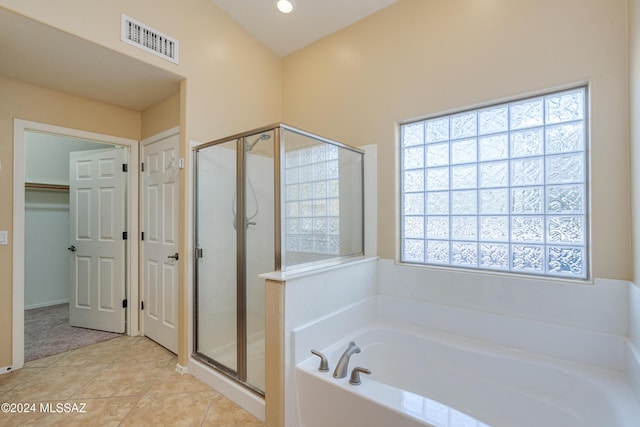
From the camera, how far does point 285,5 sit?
2412mm

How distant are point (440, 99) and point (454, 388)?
1940 millimetres

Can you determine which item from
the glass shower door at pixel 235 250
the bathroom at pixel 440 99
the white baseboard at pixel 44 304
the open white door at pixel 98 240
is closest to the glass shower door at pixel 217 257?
the glass shower door at pixel 235 250

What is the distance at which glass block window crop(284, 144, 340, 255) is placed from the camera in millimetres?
1918

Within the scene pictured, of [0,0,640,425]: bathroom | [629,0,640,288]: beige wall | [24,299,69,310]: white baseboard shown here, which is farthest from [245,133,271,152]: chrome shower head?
[24,299,69,310]: white baseboard

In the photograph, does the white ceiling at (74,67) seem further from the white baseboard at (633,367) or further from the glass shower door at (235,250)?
the white baseboard at (633,367)

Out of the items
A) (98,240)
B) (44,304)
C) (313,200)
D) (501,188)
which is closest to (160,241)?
(98,240)

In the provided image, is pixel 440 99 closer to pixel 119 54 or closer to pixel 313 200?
pixel 313 200

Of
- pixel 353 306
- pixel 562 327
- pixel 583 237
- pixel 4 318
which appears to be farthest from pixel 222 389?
pixel 583 237

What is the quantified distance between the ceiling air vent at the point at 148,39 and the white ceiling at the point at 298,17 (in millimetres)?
657

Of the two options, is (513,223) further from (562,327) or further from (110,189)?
(110,189)

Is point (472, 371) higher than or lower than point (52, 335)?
higher

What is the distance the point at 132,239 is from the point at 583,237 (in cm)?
371

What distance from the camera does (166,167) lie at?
2.75 m

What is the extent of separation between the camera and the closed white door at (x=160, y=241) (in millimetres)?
2658
